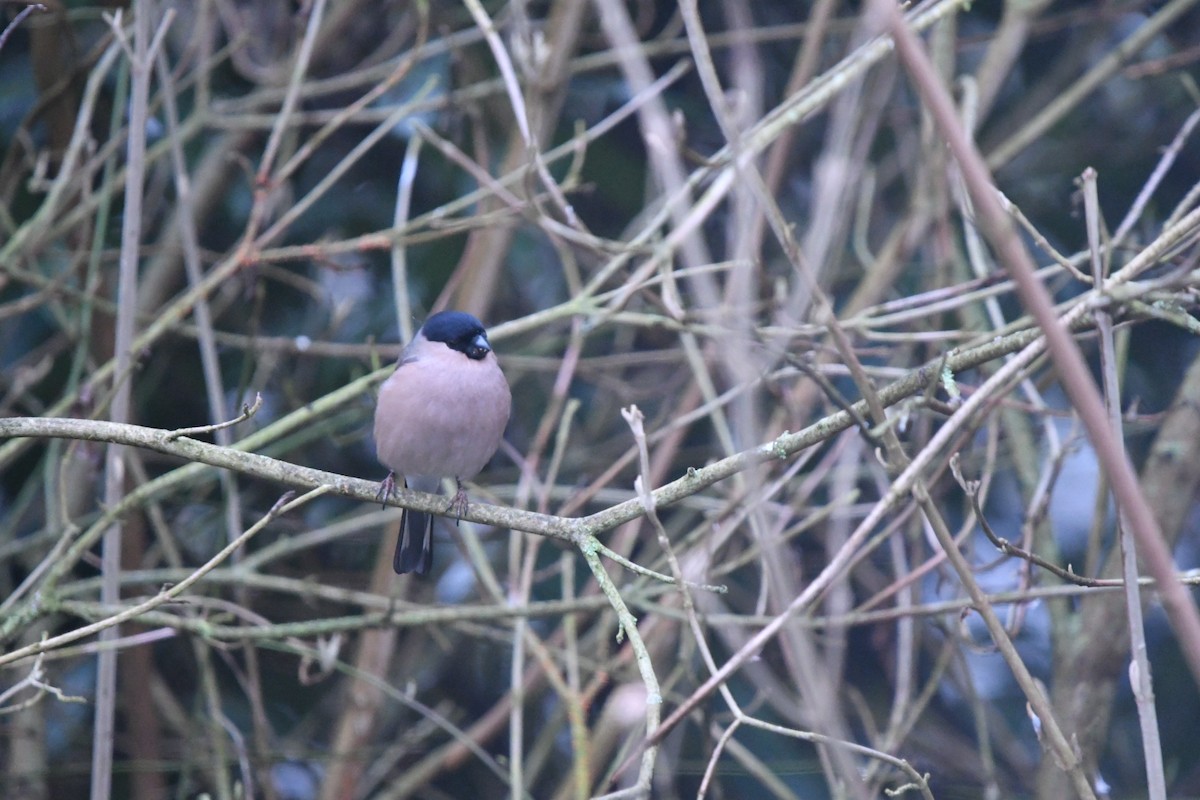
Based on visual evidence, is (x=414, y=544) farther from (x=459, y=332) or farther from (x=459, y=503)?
(x=459, y=332)

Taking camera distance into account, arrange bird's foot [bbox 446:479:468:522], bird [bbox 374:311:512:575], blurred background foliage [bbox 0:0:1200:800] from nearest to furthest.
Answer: bird's foot [bbox 446:479:468:522] → bird [bbox 374:311:512:575] → blurred background foliage [bbox 0:0:1200:800]

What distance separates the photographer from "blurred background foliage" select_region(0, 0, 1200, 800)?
3641mm

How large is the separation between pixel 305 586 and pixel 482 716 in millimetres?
1679

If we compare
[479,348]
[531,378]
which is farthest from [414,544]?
[531,378]

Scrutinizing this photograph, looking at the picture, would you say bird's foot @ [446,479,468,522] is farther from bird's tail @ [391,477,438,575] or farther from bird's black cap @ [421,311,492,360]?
bird's black cap @ [421,311,492,360]

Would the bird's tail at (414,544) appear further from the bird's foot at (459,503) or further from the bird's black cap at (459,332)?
the bird's black cap at (459,332)

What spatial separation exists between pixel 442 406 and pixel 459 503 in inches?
12.8

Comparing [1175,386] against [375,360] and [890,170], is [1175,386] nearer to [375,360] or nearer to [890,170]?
[890,170]

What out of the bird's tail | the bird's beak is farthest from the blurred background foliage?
the bird's tail

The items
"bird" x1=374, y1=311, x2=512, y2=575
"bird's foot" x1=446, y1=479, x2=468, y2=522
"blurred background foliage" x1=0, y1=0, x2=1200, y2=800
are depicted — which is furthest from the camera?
"blurred background foliage" x1=0, y1=0, x2=1200, y2=800

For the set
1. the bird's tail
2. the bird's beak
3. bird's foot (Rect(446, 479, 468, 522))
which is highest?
the bird's beak

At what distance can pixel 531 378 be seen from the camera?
198 inches

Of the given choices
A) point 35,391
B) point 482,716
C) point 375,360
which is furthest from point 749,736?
point 35,391

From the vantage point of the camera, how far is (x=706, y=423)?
4773 millimetres
